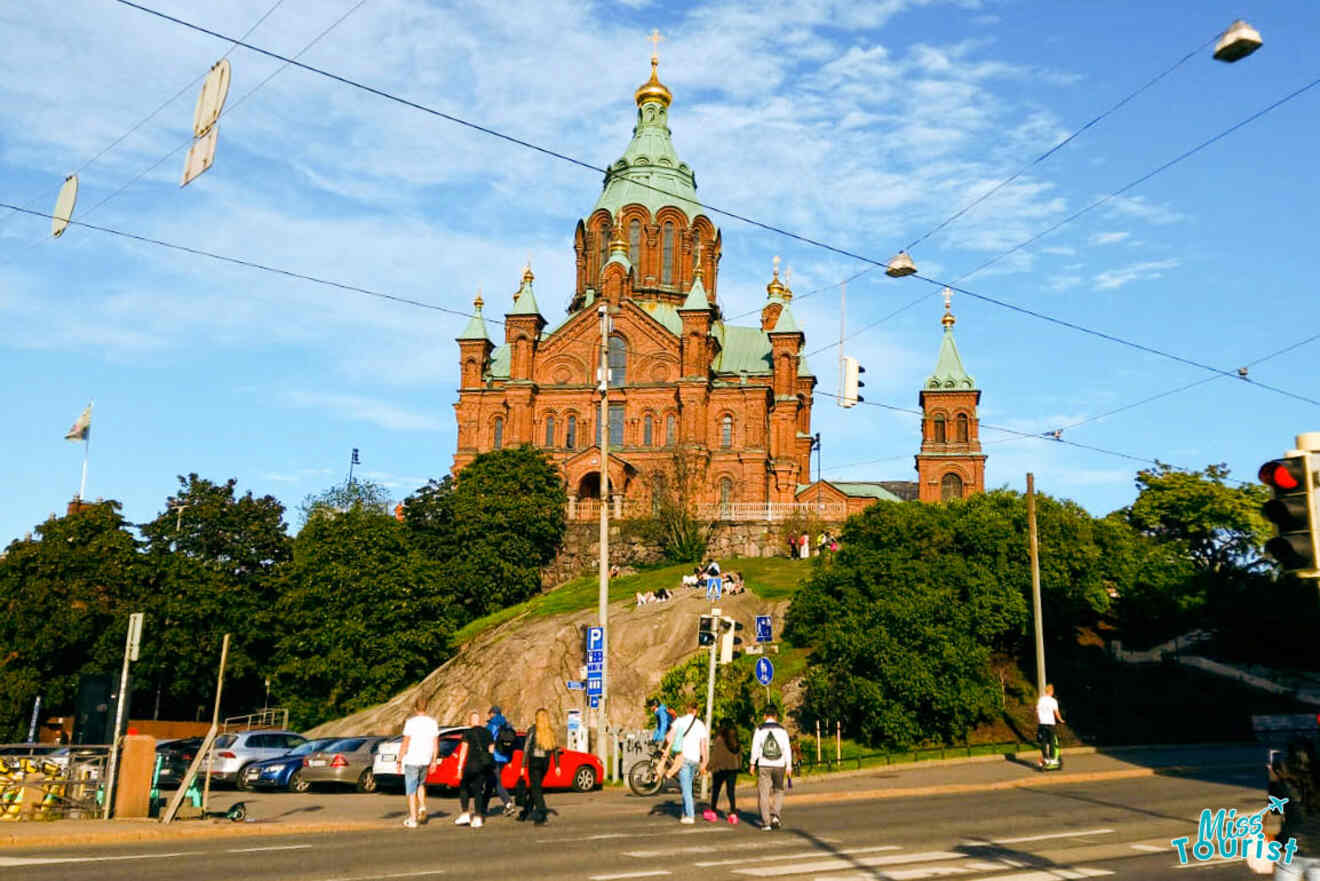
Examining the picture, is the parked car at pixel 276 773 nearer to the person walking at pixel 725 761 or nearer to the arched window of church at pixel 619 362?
the person walking at pixel 725 761

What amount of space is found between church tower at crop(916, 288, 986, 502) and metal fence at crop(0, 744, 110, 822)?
6946 centimetres

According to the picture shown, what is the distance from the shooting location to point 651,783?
887 inches

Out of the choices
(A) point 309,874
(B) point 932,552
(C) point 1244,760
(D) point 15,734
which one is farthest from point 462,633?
(A) point 309,874

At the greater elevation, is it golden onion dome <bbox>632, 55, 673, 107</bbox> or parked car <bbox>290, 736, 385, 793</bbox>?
golden onion dome <bbox>632, 55, 673, 107</bbox>

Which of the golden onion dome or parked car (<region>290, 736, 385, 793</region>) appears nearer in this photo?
parked car (<region>290, 736, 385, 793</region>)

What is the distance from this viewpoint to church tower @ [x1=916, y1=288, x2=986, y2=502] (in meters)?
82.0

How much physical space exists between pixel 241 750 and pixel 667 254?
5845cm

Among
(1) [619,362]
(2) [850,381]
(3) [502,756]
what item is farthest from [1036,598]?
(1) [619,362]

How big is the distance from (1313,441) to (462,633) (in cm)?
4728

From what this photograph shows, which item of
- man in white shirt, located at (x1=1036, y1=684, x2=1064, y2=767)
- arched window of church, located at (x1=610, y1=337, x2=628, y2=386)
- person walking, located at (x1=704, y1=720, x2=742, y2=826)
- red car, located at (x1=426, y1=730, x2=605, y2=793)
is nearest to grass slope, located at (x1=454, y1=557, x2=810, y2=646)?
arched window of church, located at (x1=610, y1=337, x2=628, y2=386)

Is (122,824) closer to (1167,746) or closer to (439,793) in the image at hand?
(439,793)

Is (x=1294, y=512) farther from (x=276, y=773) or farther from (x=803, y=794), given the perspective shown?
(x=276, y=773)

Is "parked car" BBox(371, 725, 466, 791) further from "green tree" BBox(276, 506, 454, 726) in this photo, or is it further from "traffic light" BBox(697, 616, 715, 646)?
"green tree" BBox(276, 506, 454, 726)

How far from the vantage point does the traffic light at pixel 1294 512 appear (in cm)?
884
